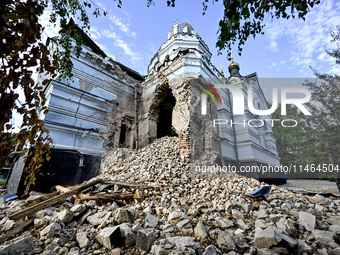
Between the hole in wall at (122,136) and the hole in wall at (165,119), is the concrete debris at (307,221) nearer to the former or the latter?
the hole in wall at (122,136)

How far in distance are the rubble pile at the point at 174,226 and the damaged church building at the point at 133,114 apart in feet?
9.58

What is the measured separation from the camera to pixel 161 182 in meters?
4.68

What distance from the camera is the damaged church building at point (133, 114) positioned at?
21.0ft

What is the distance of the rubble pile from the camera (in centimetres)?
197

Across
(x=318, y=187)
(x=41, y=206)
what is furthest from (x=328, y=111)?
(x=41, y=206)

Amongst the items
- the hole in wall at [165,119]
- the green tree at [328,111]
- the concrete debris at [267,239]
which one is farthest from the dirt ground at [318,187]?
the hole in wall at [165,119]

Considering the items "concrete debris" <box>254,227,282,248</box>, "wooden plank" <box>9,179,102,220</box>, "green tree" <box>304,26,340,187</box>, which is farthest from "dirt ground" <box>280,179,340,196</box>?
"wooden plank" <box>9,179,102,220</box>

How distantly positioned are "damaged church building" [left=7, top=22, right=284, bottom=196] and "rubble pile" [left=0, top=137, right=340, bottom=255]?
2921 mm

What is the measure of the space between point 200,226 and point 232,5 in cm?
314

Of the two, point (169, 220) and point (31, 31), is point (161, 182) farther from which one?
point (31, 31)

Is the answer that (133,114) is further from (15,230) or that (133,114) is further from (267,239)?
(267,239)

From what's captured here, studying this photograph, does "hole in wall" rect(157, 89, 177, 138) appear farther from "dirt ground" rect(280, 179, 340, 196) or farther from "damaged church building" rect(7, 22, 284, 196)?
"dirt ground" rect(280, 179, 340, 196)

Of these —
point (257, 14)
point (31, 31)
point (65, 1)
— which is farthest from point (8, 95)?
point (257, 14)

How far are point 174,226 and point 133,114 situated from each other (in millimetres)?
8094
